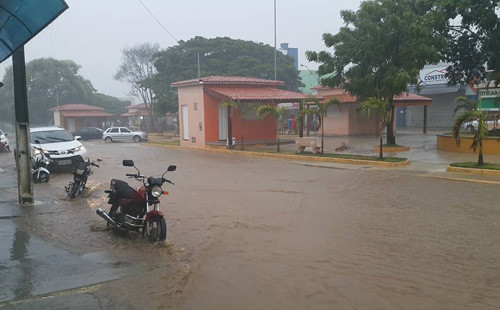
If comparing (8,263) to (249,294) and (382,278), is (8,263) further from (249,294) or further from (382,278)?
(382,278)

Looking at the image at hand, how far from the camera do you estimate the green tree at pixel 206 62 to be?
46.1 metres

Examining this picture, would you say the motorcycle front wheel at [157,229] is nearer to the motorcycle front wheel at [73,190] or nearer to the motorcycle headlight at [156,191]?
the motorcycle headlight at [156,191]

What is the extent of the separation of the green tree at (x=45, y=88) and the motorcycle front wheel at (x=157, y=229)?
57.8 meters

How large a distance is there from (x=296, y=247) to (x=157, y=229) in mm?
2056

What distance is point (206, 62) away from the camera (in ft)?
157

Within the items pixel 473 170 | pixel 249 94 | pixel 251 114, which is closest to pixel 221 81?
pixel 249 94

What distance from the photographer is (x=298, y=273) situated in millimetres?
5734

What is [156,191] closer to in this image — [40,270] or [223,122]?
[40,270]

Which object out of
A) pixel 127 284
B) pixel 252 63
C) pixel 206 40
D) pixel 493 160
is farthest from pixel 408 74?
pixel 206 40

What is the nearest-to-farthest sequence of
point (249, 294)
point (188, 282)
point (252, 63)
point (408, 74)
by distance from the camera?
1. point (249, 294)
2. point (188, 282)
3. point (408, 74)
4. point (252, 63)

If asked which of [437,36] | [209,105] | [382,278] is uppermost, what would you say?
[437,36]

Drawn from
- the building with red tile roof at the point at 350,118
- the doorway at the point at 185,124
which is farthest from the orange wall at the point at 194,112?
the building with red tile roof at the point at 350,118

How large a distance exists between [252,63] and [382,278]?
1670 inches

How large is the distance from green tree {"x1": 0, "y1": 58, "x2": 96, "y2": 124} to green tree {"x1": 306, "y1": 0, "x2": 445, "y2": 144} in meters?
47.9
